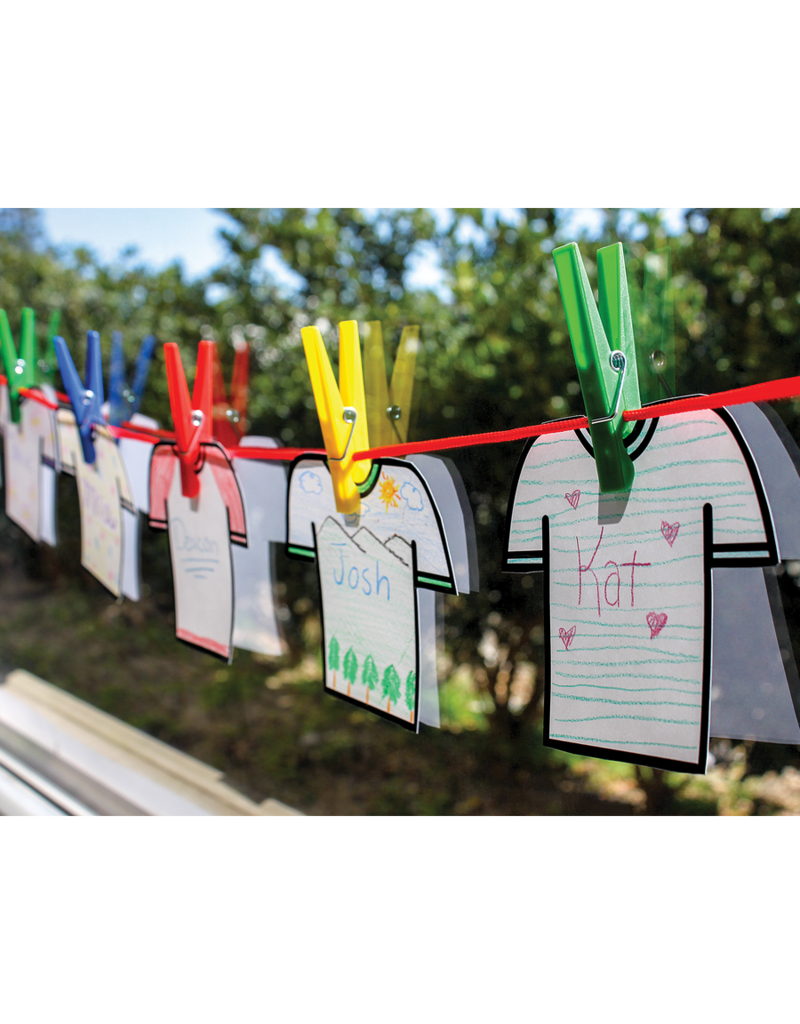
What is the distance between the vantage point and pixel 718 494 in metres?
0.44

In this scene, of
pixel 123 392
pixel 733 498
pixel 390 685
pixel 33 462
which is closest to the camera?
pixel 733 498

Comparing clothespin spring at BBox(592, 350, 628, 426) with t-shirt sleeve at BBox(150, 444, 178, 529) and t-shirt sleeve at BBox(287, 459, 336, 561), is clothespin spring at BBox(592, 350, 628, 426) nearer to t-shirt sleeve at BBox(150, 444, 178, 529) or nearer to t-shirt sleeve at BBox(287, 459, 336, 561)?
t-shirt sleeve at BBox(287, 459, 336, 561)

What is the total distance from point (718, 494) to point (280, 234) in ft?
4.25

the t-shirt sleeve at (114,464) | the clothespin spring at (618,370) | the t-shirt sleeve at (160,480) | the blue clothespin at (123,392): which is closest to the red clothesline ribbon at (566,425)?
the clothespin spring at (618,370)

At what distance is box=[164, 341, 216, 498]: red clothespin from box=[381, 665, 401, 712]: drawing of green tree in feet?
1.18

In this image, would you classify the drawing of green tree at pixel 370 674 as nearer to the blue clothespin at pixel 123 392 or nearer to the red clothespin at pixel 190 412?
the red clothespin at pixel 190 412

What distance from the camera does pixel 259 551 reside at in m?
0.80

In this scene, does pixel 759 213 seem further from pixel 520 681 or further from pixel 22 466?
pixel 22 466

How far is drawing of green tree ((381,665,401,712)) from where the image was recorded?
2.07ft

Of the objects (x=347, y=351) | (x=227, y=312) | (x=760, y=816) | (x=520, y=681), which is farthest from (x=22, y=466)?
(x=760, y=816)

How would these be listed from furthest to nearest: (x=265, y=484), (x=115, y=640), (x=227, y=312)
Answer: (x=115, y=640), (x=227, y=312), (x=265, y=484)

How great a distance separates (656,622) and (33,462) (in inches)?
45.0

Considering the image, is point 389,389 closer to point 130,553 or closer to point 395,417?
point 395,417

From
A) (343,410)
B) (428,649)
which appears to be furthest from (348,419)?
(428,649)
